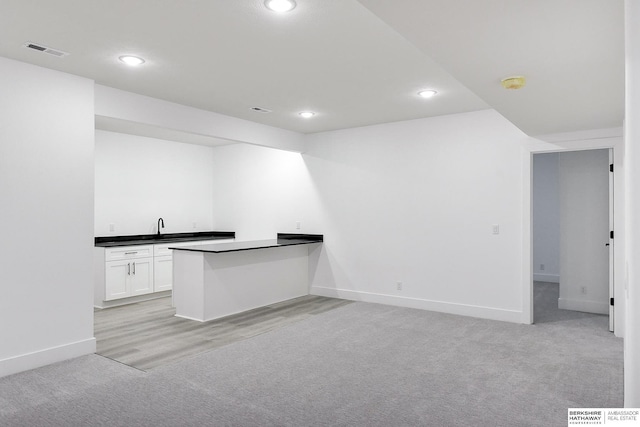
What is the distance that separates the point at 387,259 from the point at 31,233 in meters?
4.04

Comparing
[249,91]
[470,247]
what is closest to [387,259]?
[470,247]

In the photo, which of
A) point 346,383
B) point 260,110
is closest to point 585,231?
point 346,383

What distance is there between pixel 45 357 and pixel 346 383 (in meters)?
2.47

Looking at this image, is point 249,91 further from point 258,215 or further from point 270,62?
point 258,215

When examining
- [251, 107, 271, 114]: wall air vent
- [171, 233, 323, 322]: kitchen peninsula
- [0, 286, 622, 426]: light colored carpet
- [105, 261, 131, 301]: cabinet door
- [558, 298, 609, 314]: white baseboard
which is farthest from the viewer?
[105, 261, 131, 301]: cabinet door

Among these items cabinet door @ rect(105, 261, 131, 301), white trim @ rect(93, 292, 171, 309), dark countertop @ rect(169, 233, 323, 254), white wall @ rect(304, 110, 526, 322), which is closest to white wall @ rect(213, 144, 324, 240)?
dark countertop @ rect(169, 233, 323, 254)

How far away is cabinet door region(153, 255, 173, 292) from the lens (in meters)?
6.23

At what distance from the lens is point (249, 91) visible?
4203 mm

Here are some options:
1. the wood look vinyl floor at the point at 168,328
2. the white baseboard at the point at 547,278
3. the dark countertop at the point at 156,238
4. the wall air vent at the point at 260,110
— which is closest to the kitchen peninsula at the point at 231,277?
the wood look vinyl floor at the point at 168,328

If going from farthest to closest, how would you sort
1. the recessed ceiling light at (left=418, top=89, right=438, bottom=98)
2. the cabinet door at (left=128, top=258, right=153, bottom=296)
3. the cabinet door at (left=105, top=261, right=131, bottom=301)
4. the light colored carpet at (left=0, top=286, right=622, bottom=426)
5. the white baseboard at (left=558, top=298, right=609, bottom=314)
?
1. the cabinet door at (left=128, top=258, right=153, bottom=296)
2. the cabinet door at (left=105, top=261, right=131, bottom=301)
3. the white baseboard at (left=558, top=298, right=609, bottom=314)
4. the recessed ceiling light at (left=418, top=89, right=438, bottom=98)
5. the light colored carpet at (left=0, top=286, right=622, bottom=426)

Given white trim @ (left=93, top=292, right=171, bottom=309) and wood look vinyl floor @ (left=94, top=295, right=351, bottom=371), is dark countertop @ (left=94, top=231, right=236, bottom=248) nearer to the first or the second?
white trim @ (left=93, top=292, right=171, bottom=309)

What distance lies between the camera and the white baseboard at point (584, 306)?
5258 millimetres

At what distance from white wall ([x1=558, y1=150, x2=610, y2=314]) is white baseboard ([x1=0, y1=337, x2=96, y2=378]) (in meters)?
5.52

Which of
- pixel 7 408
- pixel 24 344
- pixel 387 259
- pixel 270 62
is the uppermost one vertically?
pixel 270 62
